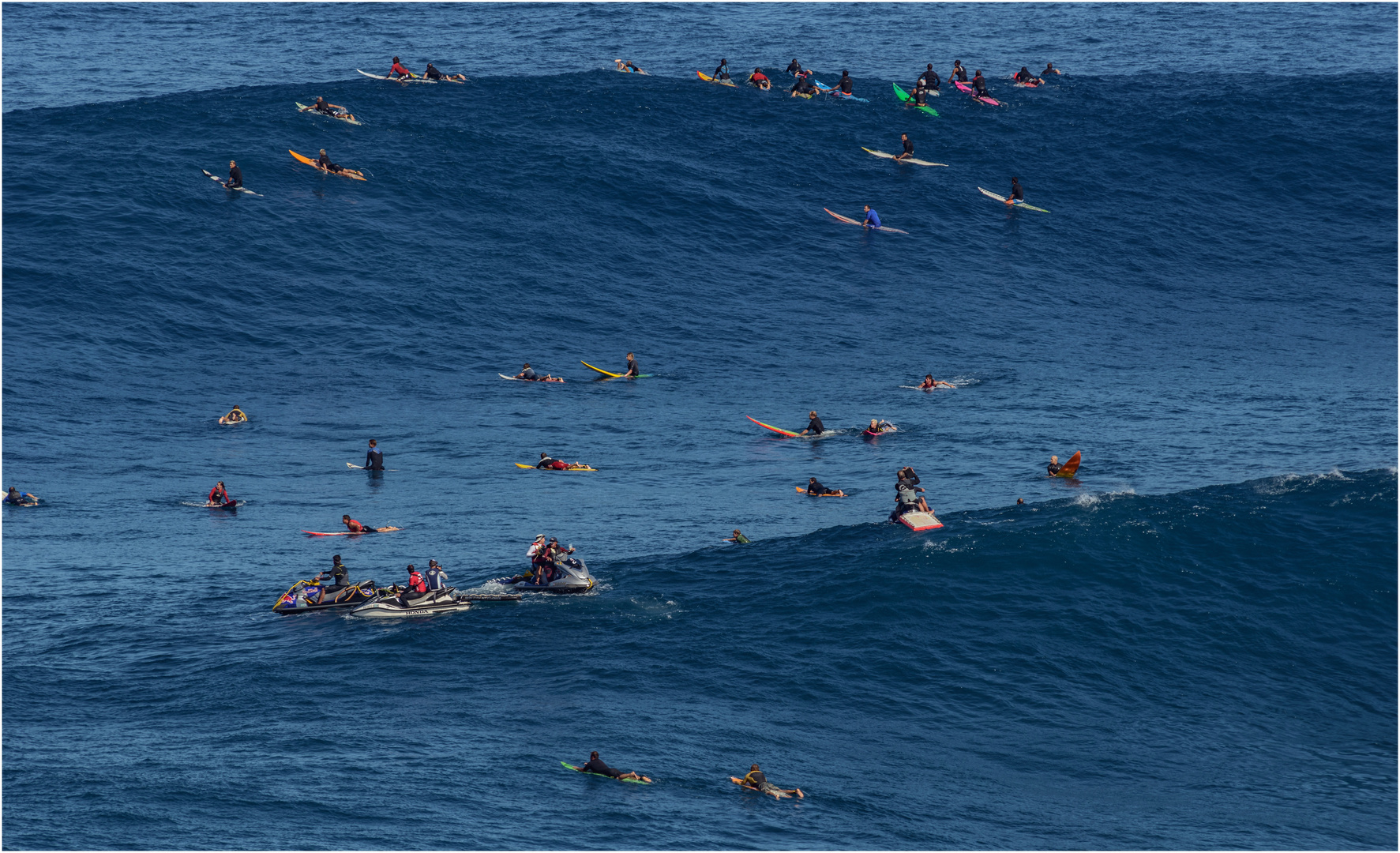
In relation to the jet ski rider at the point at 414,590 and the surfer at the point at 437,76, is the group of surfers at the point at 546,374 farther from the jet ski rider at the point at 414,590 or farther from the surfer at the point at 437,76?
the surfer at the point at 437,76

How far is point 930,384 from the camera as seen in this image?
76938 millimetres

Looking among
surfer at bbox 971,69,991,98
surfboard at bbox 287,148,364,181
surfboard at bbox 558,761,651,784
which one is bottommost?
surfboard at bbox 558,761,651,784

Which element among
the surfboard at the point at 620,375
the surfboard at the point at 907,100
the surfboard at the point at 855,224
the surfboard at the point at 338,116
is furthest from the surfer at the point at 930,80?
the surfboard at the point at 620,375

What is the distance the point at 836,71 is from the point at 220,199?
6511 cm

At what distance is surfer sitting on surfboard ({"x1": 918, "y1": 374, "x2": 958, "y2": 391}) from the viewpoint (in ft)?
252

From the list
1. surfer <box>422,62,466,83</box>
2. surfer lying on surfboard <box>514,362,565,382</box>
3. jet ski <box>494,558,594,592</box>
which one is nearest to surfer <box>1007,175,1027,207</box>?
surfer lying on surfboard <box>514,362,565,382</box>

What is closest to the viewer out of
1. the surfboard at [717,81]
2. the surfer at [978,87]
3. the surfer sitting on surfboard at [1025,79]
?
the surfer at [978,87]

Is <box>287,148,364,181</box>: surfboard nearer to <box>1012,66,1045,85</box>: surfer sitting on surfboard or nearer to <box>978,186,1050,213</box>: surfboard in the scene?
<box>978,186,1050,213</box>: surfboard

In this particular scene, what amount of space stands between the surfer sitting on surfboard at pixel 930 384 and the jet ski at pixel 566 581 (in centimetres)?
3308

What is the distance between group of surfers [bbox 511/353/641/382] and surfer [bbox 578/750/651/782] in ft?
146

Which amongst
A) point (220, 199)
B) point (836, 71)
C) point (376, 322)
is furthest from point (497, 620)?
point (836, 71)

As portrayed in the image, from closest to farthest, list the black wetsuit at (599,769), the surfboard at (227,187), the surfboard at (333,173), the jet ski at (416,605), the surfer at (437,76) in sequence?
the black wetsuit at (599,769) → the jet ski at (416,605) → the surfboard at (227,187) → the surfboard at (333,173) → the surfer at (437,76)

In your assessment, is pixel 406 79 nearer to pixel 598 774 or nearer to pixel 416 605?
pixel 416 605

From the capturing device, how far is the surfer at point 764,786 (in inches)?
1404
